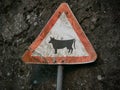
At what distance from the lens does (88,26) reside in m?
2.13

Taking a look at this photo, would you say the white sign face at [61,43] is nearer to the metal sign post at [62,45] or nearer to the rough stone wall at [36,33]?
the metal sign post at [62,45]

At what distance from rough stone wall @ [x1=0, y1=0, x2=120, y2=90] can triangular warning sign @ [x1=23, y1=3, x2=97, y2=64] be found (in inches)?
6.2

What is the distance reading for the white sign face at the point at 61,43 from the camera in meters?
1.93

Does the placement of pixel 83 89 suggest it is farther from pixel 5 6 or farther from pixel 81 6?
pixel 5 6

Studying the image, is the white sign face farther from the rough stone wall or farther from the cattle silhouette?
the rough stone wall

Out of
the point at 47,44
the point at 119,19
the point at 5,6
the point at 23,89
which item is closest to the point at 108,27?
the point at 119,19

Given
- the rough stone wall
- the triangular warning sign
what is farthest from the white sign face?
the rough stone wall

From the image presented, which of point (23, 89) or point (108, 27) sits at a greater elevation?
point (108, 27)

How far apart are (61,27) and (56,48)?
0.47 ft

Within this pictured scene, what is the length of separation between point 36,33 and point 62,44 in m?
0.38


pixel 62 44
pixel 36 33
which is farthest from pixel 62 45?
pixel 36 33

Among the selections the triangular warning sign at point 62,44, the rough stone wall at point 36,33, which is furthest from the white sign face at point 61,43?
the rough stone wall at point 36,33

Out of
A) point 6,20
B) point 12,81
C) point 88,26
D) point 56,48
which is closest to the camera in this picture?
point 56,48

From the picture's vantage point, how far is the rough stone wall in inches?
79.5
